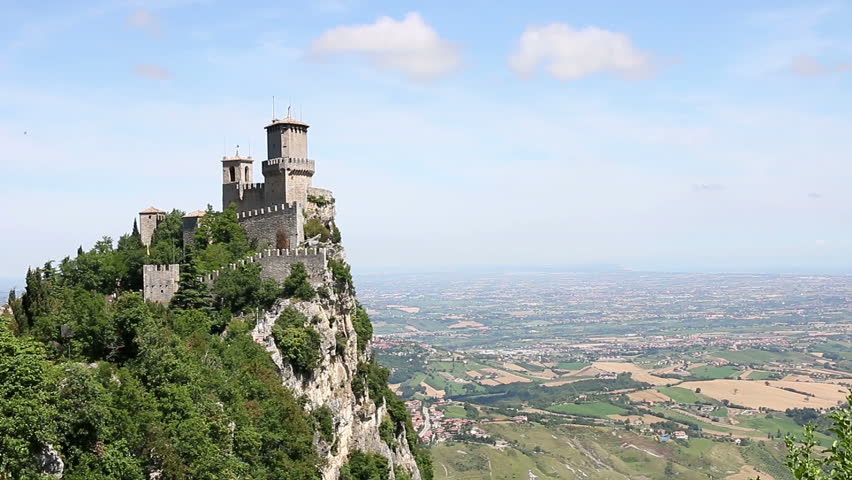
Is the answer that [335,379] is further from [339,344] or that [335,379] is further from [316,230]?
[316,230]

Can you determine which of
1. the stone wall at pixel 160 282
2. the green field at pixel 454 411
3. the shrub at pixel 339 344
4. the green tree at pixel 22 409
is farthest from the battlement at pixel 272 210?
the green field at pixel 454 411

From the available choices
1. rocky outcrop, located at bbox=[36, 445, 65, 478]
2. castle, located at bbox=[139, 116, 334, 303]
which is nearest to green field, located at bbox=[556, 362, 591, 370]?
castle, located at bbox=[139, 116, 334, 303]

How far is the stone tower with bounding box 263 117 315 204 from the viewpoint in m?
45.9

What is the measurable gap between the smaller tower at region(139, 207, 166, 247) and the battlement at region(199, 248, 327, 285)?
8.62 metres

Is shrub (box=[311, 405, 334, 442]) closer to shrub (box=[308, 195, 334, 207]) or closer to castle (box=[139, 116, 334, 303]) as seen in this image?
castle (box=[139, 116, 334, 303])

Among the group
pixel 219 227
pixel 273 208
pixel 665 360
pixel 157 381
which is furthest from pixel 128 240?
pixel 665 360

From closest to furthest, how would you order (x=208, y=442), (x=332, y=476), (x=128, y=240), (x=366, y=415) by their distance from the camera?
1. (x=208, y=442)
2. (x=332, y=476)
3. (x=366, y=415)
4. (x=128, y=240)

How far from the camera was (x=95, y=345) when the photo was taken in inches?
1259

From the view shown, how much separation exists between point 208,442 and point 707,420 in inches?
4439

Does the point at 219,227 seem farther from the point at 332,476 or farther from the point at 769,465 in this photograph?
the point at 769,465

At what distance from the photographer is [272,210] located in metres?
44.4

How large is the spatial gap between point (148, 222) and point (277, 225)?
9004 millimetres

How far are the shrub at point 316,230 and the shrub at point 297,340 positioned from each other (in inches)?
244

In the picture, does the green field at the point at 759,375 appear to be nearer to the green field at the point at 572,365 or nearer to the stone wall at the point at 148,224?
the green field at the point at 572,365
